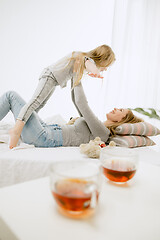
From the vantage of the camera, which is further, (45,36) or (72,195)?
(45,36)

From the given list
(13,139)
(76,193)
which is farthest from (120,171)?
(13,139)

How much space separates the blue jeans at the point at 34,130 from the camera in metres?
1.54

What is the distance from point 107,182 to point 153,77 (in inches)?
132

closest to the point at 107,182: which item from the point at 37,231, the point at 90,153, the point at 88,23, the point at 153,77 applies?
the point at 37,231

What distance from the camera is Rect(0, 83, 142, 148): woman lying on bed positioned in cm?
155

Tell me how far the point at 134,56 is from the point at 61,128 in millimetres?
2326

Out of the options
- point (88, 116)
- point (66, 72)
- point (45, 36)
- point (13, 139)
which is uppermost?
point (45, 36)

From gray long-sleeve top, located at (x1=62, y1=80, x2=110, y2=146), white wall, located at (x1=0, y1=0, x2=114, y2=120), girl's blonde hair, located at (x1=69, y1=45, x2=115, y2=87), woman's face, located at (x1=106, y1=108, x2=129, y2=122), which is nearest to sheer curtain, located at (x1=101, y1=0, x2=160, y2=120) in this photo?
white wall, located at (x1=0, y1=0, x2=114, y2=120)

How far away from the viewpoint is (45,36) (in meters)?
2.91

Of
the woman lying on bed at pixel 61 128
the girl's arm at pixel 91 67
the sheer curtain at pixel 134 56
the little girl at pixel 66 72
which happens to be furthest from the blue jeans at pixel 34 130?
the sheer curtain at pixel 134 56

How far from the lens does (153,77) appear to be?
11.7ft

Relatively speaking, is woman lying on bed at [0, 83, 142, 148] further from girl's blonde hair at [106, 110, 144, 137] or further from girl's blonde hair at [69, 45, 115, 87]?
girl's blonde hair at [69, 45, 115, 87]

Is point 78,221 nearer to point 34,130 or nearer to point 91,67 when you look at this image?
point 34,130

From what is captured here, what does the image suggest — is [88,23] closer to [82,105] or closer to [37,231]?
[82,105]
